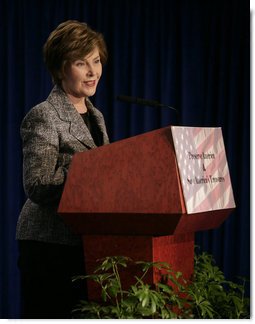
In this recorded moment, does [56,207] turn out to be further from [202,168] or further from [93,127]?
[202,168]

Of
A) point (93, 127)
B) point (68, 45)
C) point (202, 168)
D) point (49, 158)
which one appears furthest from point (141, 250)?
point (68, 45)

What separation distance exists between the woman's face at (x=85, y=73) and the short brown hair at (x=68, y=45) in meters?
0.02

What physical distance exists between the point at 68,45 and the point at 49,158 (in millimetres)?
347

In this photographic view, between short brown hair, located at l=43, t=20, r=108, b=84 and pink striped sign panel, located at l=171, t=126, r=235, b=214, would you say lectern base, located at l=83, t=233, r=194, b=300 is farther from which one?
short brown hair, located at l=43, t=20, r=108, b=84

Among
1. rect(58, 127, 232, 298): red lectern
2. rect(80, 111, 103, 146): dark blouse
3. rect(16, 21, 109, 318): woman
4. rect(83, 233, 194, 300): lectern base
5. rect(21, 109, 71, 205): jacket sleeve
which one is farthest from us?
rect(80, 111, 103, 146): dark blouse

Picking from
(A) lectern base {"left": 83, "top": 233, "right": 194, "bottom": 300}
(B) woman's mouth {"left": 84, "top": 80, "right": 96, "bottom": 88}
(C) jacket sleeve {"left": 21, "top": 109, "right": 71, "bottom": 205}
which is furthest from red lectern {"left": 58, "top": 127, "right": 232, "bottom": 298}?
(B) woman's mouth {"left": 84, "top": 80, "right": 96, "bottom": 88}

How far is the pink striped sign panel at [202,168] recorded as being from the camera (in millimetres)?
1199

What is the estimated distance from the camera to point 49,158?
146 centimetres

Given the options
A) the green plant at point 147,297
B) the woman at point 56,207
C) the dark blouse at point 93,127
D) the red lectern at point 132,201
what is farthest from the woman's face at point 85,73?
the green plant at point 147,297

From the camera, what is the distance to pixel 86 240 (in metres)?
1.40

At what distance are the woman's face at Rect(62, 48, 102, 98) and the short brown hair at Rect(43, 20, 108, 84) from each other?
15 mm

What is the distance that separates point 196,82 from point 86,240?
2025 mm

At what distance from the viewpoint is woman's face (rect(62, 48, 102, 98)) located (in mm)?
1577

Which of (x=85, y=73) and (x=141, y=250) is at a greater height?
(x=85, y=73)
